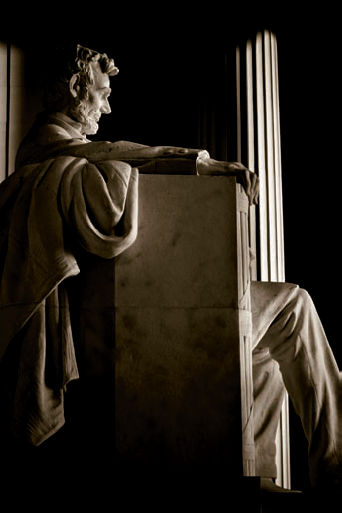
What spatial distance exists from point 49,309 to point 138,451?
0.83m

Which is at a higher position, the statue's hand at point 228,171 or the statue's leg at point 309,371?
the statue's hand at point 228,171

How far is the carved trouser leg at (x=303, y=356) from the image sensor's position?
7641 millimetres

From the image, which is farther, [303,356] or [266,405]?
[266,405]

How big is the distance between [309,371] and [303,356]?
0.29ft

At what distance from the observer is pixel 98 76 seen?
8.24 meters

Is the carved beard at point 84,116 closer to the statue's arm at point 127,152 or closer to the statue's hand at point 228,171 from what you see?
the statue's arm at point 127,152

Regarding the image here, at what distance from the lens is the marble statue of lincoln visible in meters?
7.04

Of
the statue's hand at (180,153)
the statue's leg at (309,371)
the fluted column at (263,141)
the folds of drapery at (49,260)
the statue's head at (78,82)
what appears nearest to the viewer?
the folds of drapery at (49,260)

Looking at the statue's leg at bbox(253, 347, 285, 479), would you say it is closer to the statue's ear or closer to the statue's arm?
the statue's arm

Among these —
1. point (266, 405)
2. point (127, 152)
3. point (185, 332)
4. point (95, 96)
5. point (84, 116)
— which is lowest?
point (266, 405)

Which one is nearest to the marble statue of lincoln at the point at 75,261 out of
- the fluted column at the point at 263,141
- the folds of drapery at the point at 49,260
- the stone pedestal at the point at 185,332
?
the folds of drapery at the point at 49,260

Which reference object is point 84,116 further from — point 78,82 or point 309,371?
point 309,371

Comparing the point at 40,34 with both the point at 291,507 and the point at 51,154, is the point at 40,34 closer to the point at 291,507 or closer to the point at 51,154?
the point at 51,154

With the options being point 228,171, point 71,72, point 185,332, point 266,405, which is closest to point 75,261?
point 185,332
